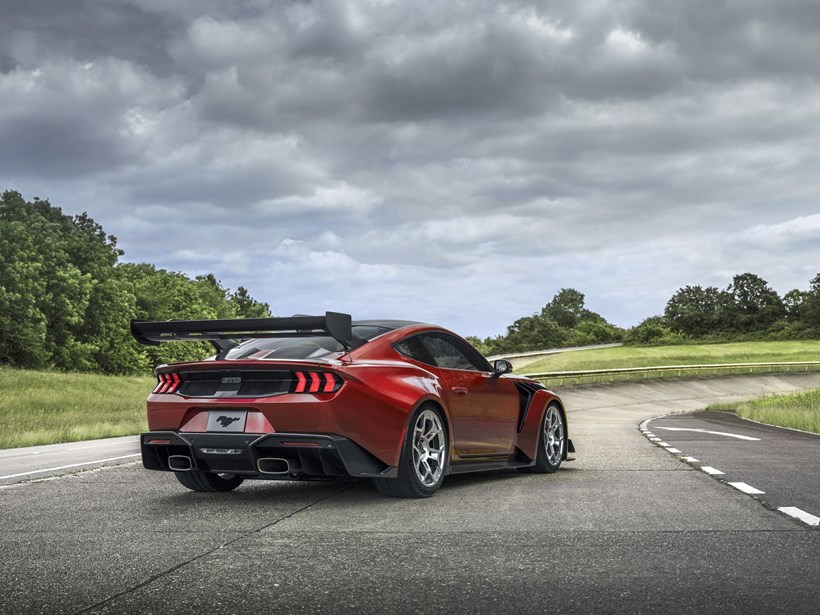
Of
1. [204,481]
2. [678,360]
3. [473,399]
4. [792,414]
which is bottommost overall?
[792,414]

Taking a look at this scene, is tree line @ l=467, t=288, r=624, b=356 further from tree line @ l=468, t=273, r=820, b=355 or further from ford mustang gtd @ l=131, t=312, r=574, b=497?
ford mustang gtd @ l=131, t=312, r=574, b=497

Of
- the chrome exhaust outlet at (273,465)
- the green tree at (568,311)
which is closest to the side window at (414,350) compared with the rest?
the chrome exhaust outlet at (273,465)

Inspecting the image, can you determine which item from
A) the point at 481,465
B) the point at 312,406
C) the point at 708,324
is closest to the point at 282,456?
the point at 312,406

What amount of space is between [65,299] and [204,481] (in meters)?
56.2

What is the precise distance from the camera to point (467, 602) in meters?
4.56

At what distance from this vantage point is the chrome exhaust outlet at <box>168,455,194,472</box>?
25.8ft

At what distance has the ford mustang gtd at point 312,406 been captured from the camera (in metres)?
7.49

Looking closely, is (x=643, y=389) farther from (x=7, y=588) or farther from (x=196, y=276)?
(x=196, y=276)

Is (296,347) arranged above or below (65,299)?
below

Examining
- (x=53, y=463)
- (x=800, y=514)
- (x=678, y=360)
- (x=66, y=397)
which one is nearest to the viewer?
(x=800, y=514)

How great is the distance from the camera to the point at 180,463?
791 centimetres

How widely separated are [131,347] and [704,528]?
220ft

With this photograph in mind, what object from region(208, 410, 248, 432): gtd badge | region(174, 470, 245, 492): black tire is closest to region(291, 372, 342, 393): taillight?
region(208, 410, 248, 432): gtd badge

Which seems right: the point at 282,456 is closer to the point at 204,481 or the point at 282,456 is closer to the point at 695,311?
the point at 204,481
